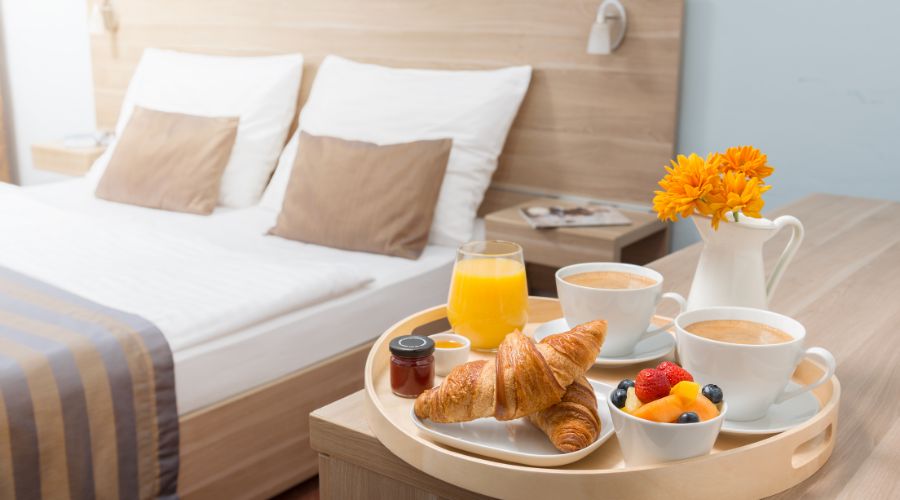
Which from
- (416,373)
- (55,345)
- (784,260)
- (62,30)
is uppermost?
(62,30)

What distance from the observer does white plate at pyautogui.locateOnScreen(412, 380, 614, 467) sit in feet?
2.95

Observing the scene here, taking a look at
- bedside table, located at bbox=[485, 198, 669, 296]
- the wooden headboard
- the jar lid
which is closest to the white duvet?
bedside table, located at bbox=[485, 198, 669, 296]

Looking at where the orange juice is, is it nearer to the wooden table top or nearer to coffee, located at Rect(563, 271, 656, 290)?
coffee, located at Rect(563, 271, 656, 290)

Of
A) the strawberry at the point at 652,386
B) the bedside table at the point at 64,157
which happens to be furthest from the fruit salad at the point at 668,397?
the bedside table at the point at 64,157

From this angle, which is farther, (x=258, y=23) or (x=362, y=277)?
(x=258, y=23)

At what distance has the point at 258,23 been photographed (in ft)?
11.5

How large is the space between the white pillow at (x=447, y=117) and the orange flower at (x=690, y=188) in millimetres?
1647

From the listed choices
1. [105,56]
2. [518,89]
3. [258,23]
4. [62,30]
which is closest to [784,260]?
[518,89]

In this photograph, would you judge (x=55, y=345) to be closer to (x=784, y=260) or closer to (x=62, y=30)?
(x=784, y=260)

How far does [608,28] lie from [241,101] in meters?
1.39

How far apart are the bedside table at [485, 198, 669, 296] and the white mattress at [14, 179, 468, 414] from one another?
0.65ft

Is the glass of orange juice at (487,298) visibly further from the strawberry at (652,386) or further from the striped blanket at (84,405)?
the striped blanket at (84,405)

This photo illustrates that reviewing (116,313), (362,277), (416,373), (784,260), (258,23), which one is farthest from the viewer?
(258,23)

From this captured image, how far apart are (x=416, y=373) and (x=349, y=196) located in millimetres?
1647
